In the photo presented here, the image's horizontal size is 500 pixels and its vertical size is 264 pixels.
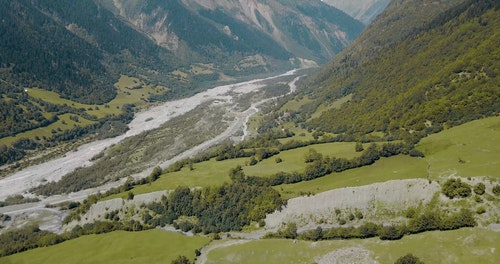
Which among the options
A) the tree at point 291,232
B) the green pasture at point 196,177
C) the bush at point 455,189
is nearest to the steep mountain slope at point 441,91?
the bush at point 455,189

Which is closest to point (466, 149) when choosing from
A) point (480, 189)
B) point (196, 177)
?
point (480, 189)

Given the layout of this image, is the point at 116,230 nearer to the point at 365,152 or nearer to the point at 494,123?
the point at 365,152

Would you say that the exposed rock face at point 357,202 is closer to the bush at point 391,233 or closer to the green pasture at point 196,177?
the bush at point 391,233

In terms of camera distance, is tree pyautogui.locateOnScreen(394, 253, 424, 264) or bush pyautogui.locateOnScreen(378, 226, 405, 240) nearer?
tree pyautogui.locateOnScreen(394, 253, 424, 264)

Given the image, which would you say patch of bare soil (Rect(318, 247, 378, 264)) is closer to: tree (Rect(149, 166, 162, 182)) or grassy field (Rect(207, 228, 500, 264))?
grassy field (Rect(207, 228, 500, 264))

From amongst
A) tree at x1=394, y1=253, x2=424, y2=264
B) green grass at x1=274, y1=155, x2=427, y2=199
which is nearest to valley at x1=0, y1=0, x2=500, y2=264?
tree at x1=394, y1=253, x2=424, y2=264

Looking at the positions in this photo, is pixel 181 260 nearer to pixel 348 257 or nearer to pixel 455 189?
pixel 348 257
